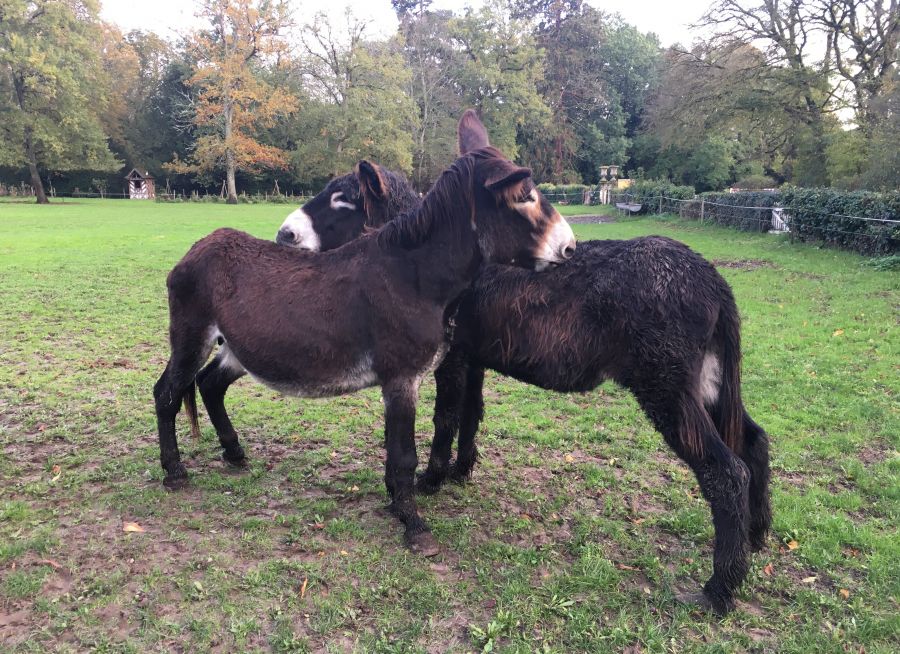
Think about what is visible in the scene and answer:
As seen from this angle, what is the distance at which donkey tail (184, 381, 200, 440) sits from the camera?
460cm

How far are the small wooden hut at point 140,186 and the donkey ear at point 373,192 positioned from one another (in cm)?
6019

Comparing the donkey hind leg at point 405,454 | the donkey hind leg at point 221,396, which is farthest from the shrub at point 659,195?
the donkey hind leg at point 405,454

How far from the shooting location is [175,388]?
422 centimetres

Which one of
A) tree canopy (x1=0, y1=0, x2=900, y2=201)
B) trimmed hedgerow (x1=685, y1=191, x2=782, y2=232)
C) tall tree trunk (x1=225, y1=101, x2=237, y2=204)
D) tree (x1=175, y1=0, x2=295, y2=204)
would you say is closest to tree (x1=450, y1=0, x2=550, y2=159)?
tree canopy (x1=0, y1=0, x2=900, y2=201)

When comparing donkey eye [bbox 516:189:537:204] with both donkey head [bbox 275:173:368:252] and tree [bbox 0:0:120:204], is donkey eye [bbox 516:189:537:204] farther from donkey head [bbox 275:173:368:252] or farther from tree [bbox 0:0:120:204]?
tree [bbox 0:0:120:204]

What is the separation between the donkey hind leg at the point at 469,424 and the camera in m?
4.24

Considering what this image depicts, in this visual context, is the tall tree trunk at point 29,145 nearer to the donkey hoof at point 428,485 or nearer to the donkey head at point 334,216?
the donkey head at point 334,216

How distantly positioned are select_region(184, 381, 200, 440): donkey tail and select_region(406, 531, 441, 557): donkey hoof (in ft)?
7.37

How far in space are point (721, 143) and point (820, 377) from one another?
51.1m

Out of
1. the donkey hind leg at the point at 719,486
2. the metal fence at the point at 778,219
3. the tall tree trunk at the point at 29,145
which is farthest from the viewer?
the tall tree trunk at the point at 29,145

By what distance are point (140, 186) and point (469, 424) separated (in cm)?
6320

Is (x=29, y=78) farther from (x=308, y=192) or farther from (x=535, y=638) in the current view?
(x=535, y=638)

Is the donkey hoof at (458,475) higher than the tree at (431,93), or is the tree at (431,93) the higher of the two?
the tree at (431,93)

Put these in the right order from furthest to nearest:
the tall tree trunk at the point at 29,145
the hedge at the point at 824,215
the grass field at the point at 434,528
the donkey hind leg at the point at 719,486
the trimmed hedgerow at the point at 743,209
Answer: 1. the tall tree trunk at the point at 29,145
2. the trimmed hedgerow at the point at 743,209
3. the hedge at the point at 824,215
4. the donkey hind leg at the point at 719,486
5. the grass field at the point at 434,528
